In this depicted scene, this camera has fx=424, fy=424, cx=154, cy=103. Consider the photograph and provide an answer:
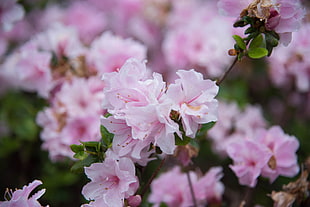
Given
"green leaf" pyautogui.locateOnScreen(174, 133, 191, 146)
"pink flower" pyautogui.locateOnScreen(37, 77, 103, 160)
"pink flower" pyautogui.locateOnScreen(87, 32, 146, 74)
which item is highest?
→ "pink flower" pyautogui.locateOnScreen(87, 32, 146, 74)

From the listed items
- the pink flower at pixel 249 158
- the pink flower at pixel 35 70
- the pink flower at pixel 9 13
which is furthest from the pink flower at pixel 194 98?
the pink flower at pixel 9 13

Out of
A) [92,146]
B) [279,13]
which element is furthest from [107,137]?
[279,13]

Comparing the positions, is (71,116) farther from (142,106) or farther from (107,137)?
(142,106)

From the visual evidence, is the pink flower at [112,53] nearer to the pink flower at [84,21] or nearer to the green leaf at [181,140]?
the green leaf at [181,140]

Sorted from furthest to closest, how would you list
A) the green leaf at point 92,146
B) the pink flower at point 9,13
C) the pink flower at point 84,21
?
the pink flower at point 84,21
the pink flower at point 9,13
the green leaf at point 92,146

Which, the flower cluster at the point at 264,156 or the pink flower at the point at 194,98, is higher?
the pink flower at the point at 194,98

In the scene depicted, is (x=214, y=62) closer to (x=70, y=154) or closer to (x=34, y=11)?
(x=70, y=154)

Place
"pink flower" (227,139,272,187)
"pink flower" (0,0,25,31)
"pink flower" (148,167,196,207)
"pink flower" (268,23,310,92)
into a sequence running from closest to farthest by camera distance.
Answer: "pink flower" (227,139,272,187) < "pink flower" (148,167,196,207) < "pink flower" (0,0,25,31) < "pink flower" (268,23,310,92)

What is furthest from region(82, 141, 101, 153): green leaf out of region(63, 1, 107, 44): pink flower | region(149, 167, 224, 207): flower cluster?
region(63, 1, 107, 44): pink flower

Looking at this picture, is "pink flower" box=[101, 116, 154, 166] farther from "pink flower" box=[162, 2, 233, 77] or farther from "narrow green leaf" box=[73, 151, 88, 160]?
"pink flower" box=[162, 2, 233, 77]
